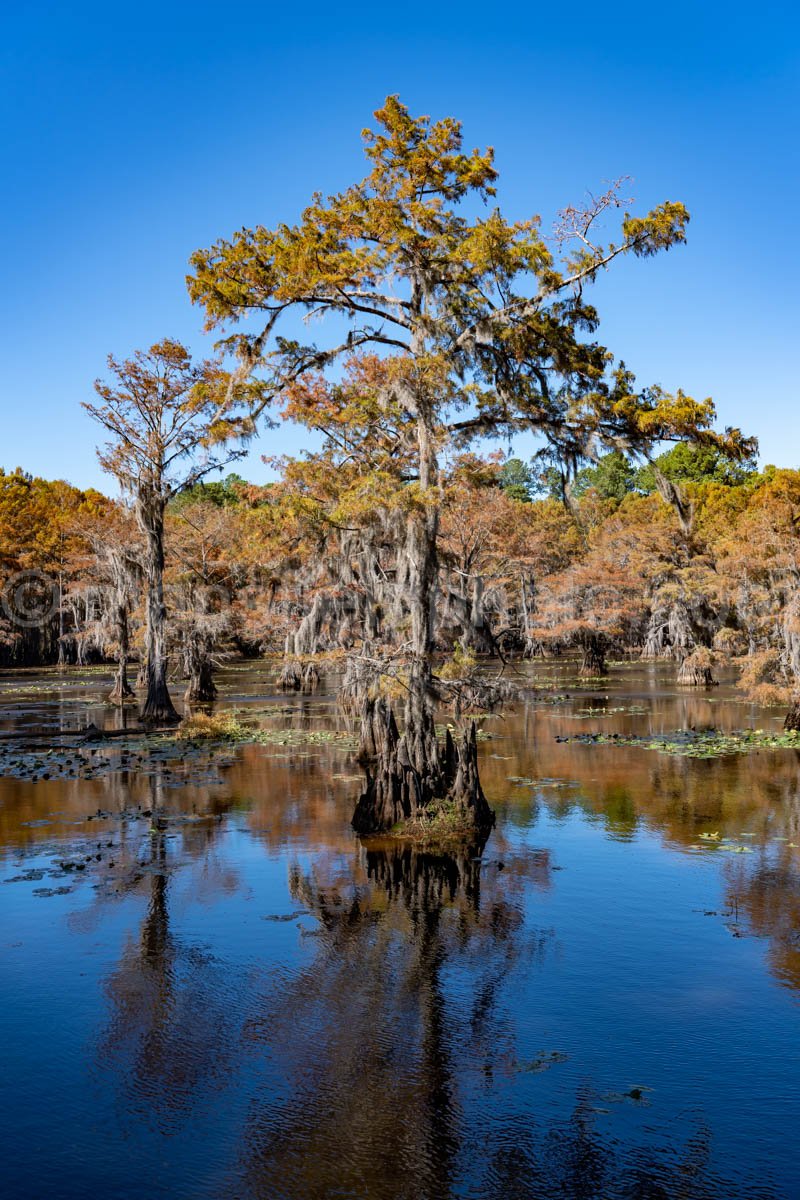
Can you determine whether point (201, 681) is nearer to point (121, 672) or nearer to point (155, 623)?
point (121, 672)

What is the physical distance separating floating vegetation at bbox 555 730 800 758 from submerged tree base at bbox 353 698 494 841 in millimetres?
9041

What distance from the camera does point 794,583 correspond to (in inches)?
1139

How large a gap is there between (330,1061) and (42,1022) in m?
2.43

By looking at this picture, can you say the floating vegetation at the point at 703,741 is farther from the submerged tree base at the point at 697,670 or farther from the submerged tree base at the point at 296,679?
the submerged tree base at the point at 296,679

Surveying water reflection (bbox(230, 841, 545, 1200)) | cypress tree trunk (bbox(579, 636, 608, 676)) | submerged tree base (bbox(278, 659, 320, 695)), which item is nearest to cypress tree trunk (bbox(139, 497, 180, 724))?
submerged tree base (bbox(278, 659, 320, 695))

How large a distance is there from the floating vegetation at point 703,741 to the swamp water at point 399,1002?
5037 millimetres

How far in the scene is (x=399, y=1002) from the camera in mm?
7414

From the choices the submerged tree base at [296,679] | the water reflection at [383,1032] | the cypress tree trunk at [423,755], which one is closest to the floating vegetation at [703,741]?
the cypress tree trunk at [423,755]

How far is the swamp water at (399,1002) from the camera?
530 cm

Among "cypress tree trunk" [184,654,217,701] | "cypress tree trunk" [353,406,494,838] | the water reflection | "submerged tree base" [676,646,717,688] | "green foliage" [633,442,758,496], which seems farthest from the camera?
"green foliage" [633,442,758,496]

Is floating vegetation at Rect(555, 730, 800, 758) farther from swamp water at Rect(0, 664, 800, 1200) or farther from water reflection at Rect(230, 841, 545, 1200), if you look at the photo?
water reflection at Rect(230, 841, 545, 1200)

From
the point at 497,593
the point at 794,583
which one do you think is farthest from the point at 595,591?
the point at 794,583

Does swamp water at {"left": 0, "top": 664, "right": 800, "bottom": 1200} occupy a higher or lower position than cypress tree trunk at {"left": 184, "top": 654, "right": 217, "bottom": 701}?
lower

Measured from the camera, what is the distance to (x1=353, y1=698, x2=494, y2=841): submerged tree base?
12508mm
